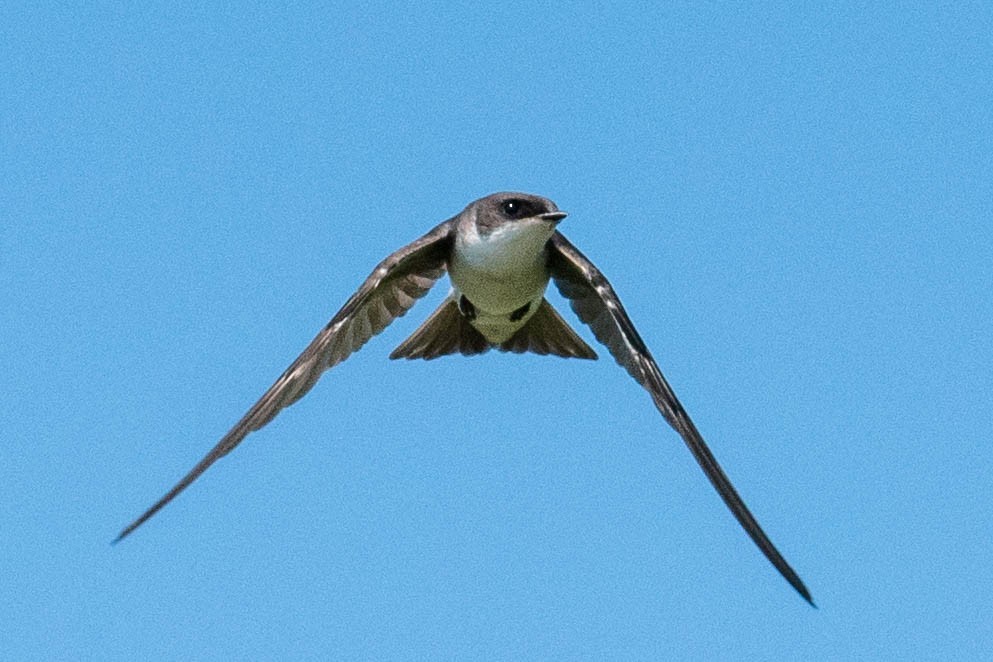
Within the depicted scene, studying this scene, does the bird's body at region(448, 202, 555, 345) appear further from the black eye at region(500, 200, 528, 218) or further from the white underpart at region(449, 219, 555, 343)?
the black eye at region(500, 200, 528, 218)

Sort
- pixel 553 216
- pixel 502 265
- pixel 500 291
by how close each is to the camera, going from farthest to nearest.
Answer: pixel 500 291
pixel 502 265
pixel 553 216

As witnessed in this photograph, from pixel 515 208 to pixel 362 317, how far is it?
64.6 inches

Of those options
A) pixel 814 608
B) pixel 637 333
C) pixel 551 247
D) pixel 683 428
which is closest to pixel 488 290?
pixel 551 247

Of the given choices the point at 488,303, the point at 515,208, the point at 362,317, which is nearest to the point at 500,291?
the point at 488,303

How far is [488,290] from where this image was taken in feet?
44.2

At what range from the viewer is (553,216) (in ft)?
41.3

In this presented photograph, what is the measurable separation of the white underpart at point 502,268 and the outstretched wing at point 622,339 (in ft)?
0.78

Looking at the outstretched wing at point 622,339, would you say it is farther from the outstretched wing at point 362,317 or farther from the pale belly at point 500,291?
the outstretched wing at point 362,317

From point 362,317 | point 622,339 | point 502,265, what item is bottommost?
point 622,339

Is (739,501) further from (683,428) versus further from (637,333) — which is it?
(637,333)

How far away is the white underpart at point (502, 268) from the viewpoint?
42.7ft

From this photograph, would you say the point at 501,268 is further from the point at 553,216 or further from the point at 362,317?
the point at 362,317

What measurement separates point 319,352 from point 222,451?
5.49 feet

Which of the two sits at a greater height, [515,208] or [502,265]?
[515,208]
